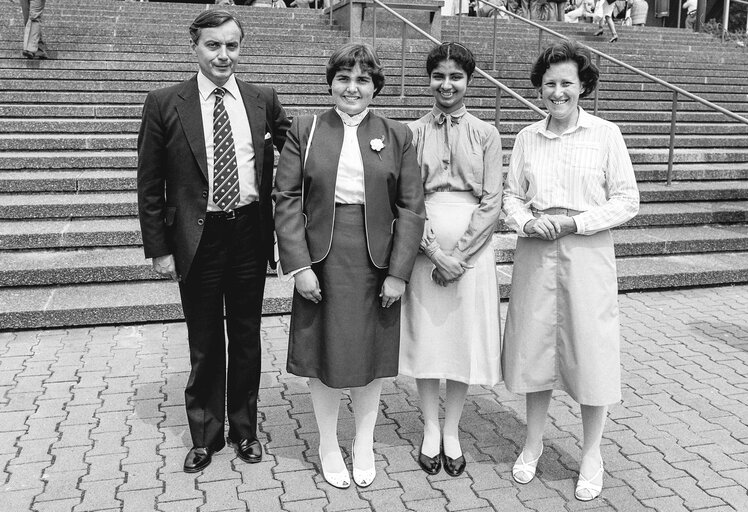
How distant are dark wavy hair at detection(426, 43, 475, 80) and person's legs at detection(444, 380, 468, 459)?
1.42m

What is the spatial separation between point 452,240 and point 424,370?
23.6 inches

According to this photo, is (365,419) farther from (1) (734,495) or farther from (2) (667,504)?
(1) (734,495)

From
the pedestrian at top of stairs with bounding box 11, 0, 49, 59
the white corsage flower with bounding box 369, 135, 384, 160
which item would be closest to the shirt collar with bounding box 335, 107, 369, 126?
the white corsage flower with bounding box 369, 135, 384, 160

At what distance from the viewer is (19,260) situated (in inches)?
239

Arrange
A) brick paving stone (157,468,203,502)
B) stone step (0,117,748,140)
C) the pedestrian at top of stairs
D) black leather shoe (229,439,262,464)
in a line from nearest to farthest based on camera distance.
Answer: brick paving stone (157,468,203,502) < black leather shoe (229,439,262,464) < stone step (0,117,748,140) < the pedestrian at top of stairs

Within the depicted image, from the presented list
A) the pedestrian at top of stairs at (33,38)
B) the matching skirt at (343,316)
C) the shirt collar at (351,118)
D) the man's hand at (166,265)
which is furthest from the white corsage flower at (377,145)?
the pedestrian at top of stairs at (33,38)

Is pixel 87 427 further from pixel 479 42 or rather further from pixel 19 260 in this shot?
pixel 479 42

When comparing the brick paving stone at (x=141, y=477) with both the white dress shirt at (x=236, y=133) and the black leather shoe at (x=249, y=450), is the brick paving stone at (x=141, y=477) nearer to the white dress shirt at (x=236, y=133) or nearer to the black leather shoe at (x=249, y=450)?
the black leather shoe at (x=249, y=450)

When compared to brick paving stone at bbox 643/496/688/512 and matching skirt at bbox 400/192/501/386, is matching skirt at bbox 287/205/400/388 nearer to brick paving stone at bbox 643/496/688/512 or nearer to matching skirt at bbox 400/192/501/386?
matching skirt at bbox 400/192/501/386

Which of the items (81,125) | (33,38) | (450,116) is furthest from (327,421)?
(33,38)

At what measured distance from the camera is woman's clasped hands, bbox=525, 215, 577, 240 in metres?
3.27

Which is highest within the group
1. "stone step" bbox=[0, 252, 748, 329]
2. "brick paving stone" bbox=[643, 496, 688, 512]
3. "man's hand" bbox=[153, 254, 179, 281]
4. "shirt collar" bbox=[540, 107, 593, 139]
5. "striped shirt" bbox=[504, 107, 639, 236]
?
"shirt collar" bbox=[540, 107, 593, 139]

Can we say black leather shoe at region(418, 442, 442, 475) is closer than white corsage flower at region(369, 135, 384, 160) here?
No

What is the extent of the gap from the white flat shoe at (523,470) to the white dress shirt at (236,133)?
1697 mm
